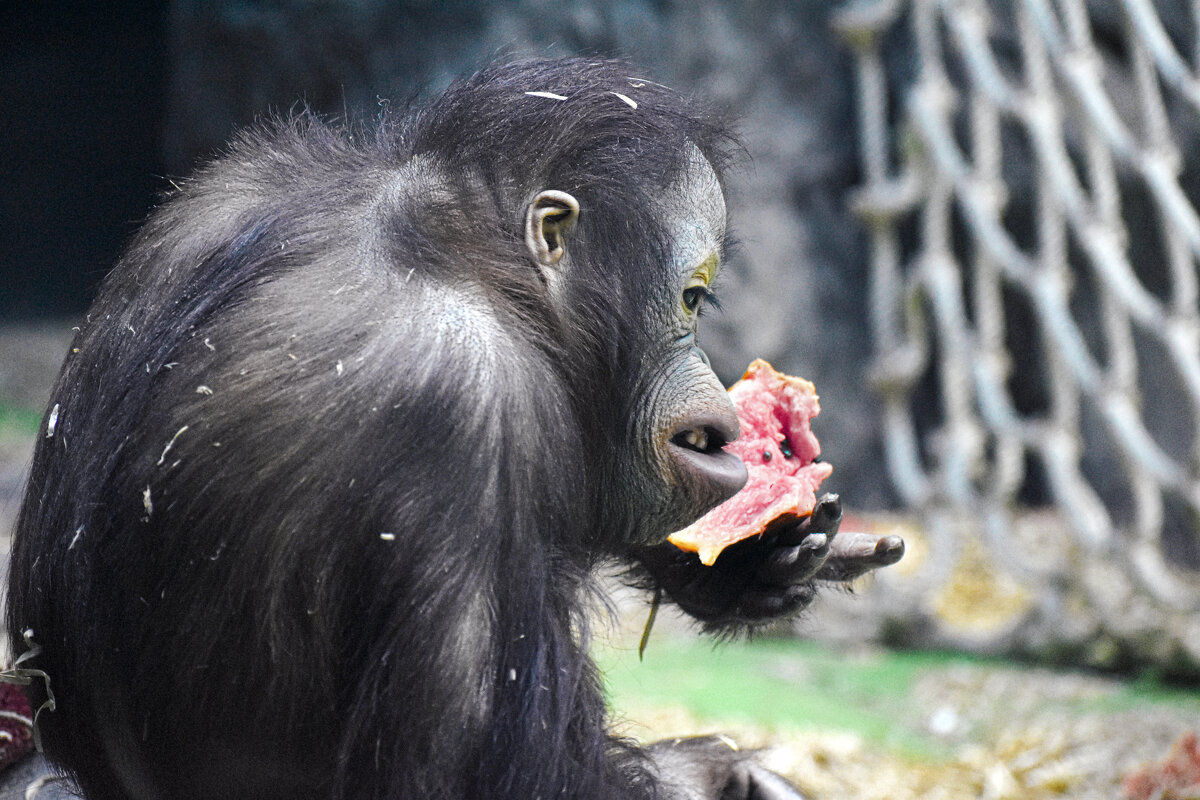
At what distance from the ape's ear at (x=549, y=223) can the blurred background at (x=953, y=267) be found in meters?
2.48

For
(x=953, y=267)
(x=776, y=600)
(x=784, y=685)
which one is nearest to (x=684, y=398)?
(x=776, y=600)

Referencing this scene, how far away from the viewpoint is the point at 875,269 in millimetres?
6473

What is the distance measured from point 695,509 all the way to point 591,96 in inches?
34.6

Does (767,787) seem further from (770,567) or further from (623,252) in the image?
(623,252)

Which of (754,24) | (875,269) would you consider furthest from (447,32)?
(875,269)

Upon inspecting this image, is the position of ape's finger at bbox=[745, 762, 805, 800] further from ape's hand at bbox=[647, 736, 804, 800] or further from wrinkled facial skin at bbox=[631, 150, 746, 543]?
wrinkled facial skin at bbox=[631, 150, 746, 543]

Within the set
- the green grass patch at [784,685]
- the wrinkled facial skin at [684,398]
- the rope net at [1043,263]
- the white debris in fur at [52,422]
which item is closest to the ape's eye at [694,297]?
the wrinkled facial skin at [684,398]

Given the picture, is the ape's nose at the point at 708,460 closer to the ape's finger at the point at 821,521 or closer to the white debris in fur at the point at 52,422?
the ape's finger at the point at 821,521

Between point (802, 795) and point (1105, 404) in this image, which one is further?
point (1105, 404)

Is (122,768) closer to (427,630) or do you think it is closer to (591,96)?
(427,630)

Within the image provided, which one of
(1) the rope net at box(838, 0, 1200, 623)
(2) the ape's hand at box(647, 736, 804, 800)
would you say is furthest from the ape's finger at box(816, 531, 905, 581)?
(1) the rope net at box(838, 0, 1200, 623)

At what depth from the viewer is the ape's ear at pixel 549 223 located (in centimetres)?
240

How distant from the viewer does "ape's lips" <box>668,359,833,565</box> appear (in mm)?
2785

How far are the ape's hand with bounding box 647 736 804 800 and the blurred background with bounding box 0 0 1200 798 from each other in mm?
1822
